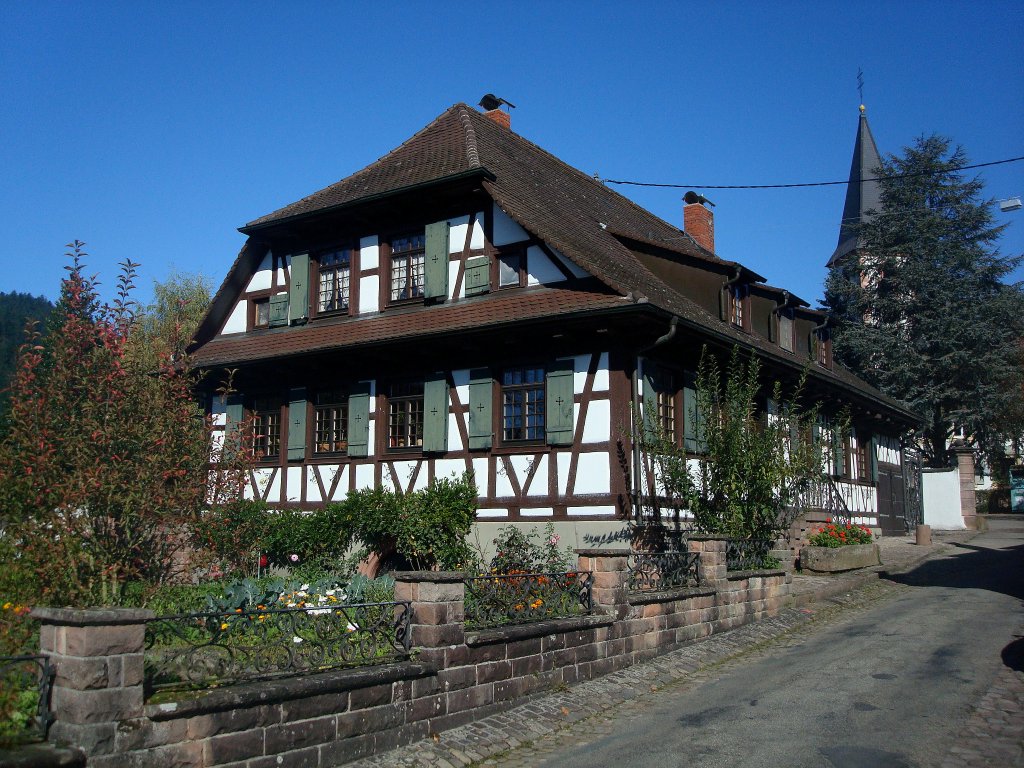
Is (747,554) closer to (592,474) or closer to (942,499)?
(592,474)

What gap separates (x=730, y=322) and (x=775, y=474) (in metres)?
6.27

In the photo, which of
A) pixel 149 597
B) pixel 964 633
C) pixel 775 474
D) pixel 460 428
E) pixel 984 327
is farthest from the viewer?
pixel 984 327

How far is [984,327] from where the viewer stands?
36.0m

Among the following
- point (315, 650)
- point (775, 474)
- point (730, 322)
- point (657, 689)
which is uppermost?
point (730, 322)

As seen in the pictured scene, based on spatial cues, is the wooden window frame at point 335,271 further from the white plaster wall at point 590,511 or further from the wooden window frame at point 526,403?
the white plaster wall at point 590,511

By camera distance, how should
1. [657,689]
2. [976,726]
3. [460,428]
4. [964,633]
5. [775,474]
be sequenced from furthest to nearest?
1. [460,428]
2. [775,474]
3. [964,633]
4. [657,689]
5. [976,726]

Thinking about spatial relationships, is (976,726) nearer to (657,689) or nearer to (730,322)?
(657,689)

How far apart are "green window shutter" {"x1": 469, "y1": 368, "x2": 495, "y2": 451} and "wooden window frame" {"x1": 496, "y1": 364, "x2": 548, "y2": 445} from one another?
22cm

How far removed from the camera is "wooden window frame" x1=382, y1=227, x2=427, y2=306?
19031 mm

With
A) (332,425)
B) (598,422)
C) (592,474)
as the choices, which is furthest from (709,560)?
(332,425)

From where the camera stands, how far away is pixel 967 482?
3541cm

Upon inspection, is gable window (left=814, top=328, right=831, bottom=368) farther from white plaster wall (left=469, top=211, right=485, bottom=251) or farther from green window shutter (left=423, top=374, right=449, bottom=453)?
green window shutter (left=423, top=374, right=449, bottom=453)

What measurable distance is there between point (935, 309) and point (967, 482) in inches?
253

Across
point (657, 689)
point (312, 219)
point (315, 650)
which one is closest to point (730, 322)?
point (312, 219)
